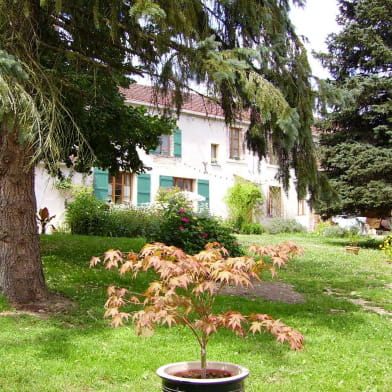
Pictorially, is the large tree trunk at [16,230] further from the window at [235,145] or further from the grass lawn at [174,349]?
the window at [235,145]

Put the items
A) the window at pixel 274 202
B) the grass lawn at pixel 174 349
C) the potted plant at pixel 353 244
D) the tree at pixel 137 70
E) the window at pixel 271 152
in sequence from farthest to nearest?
1. the window at pixel 274 202
2. the potted plant at pixel 353 244
3. the window at pixel 271 152
4. the tree at pixel 137 70
5. the grass lawn at pixel 174 349

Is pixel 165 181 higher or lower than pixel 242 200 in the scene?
higher

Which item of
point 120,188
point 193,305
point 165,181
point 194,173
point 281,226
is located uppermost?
point 194,173

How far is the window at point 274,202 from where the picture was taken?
25205mm

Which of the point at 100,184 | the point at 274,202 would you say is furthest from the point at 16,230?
the point at 274,202

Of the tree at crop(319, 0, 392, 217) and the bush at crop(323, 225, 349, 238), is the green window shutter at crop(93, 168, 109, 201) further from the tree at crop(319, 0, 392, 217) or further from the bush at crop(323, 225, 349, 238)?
the bush at crop(323, 225, 349, 238)

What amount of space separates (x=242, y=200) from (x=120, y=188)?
5.37 metres

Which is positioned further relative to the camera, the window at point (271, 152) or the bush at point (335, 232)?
the bush at point (335, 232)

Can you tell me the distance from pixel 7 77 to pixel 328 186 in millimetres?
4494

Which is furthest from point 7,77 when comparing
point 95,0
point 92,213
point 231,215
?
point 231,215

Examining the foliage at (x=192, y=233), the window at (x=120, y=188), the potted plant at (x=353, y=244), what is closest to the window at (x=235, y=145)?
the window at (x=120, y=188)

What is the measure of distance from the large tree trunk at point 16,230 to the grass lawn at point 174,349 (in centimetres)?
34

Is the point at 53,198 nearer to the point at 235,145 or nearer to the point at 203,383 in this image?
the point at 235,145

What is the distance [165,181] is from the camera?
21922 mm
